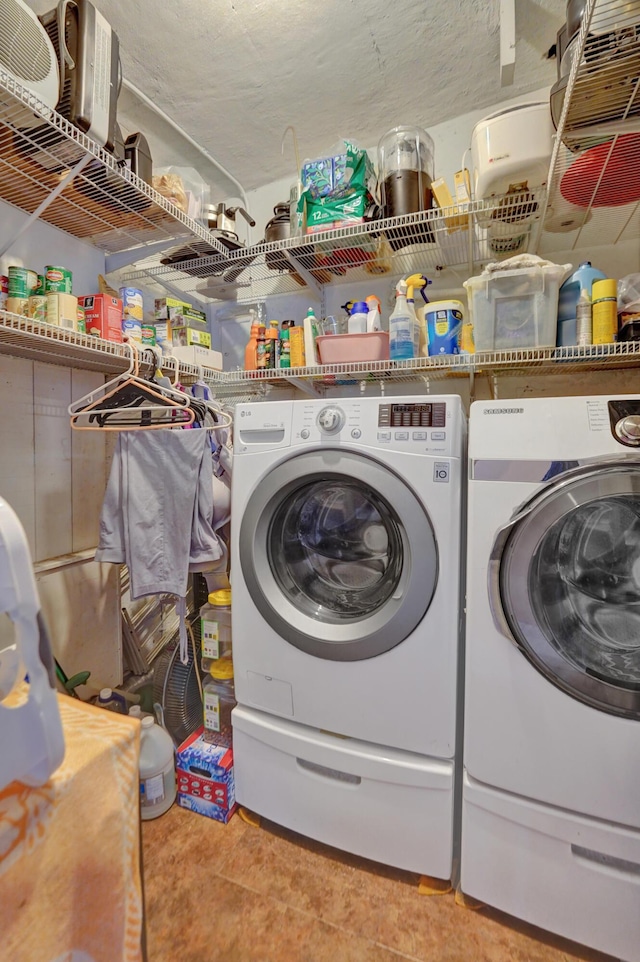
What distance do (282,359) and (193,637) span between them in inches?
46.3

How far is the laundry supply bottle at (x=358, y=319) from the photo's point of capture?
5.25ft

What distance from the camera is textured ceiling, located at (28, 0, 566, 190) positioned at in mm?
1355

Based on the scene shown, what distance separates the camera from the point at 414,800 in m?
1.08

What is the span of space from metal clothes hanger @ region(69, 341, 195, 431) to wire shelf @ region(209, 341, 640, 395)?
49 cm

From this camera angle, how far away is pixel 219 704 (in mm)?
1398

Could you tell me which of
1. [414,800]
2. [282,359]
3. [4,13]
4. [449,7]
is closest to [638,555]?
[414,800]

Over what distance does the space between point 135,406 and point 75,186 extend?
2.35ft

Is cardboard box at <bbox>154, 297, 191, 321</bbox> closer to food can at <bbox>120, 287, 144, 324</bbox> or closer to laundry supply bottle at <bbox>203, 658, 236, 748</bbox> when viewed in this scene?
food can at <bbox>120, 287, 144, 324</bbox>

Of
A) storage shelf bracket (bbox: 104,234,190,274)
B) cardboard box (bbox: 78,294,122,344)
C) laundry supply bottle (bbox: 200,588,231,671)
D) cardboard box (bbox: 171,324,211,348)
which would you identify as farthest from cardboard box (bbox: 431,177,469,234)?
laundry supply bottle (bbox: 200,588,231,671)

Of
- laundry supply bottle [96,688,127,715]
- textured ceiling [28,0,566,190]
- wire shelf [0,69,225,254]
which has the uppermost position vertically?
textured ceiling [28,0,566,190]

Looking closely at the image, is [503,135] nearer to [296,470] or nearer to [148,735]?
[296,470]

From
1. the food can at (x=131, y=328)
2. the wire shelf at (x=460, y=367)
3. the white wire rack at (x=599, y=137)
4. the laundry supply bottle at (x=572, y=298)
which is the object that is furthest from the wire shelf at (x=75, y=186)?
the laundry supply bottle at (x=572, y=298)

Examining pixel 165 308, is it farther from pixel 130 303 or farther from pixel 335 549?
pixel 335 549

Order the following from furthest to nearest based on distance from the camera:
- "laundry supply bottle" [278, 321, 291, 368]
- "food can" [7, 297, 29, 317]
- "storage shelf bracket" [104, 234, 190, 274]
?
"laundry supply bottle" [278, 321, 291, 368], "storage shelf bracket" [104, 234, 190, 274], "food can" [7, 297, 29, 317]
